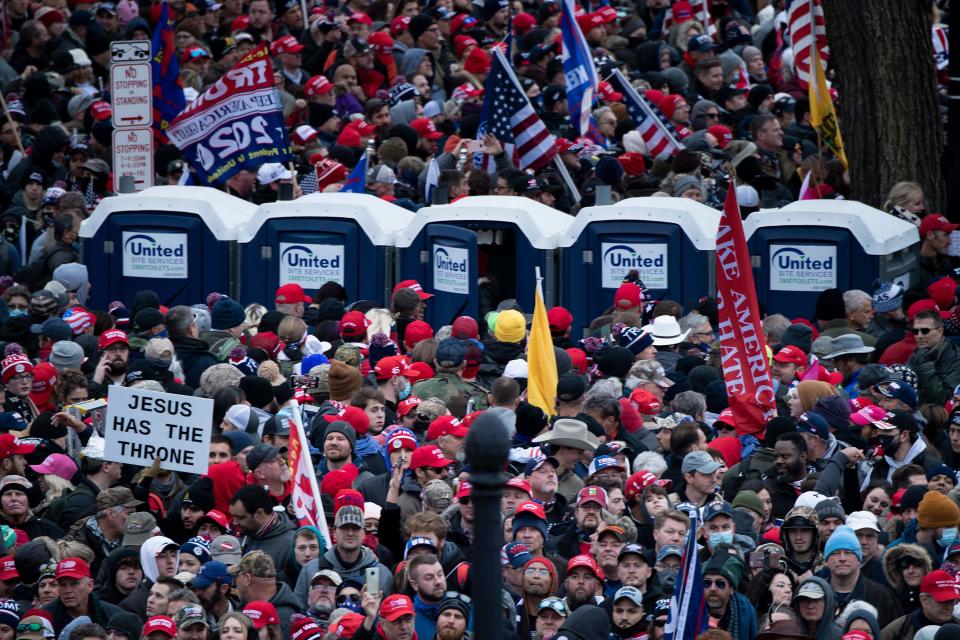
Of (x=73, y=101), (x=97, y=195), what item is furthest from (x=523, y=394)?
(x=73, y=101)

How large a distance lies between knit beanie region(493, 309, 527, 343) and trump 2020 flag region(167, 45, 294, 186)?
464 cm

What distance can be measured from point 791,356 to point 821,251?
3.14m

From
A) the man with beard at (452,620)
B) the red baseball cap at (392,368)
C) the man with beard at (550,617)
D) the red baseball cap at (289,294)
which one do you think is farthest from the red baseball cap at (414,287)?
the man with beard at (452,620)

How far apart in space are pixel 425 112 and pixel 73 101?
3.85 m

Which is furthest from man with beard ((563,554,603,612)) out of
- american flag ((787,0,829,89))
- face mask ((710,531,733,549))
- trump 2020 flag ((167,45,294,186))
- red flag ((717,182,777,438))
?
american flag ((787,0,829,89))

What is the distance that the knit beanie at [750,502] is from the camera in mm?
12266

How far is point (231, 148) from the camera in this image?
20.2 m

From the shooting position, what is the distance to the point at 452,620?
10.9 metres

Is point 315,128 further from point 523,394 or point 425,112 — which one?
point 523,394

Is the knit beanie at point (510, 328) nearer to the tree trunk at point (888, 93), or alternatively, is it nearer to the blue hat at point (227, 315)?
the blue hat at point (227, 315)

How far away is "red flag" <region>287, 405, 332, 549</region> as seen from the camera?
12.4 meters

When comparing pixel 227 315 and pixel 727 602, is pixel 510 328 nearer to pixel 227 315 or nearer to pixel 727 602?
pixel 227 315

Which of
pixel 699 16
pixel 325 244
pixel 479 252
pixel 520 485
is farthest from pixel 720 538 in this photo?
pixel 699 16

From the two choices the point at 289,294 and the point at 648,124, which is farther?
the point at 648,124
